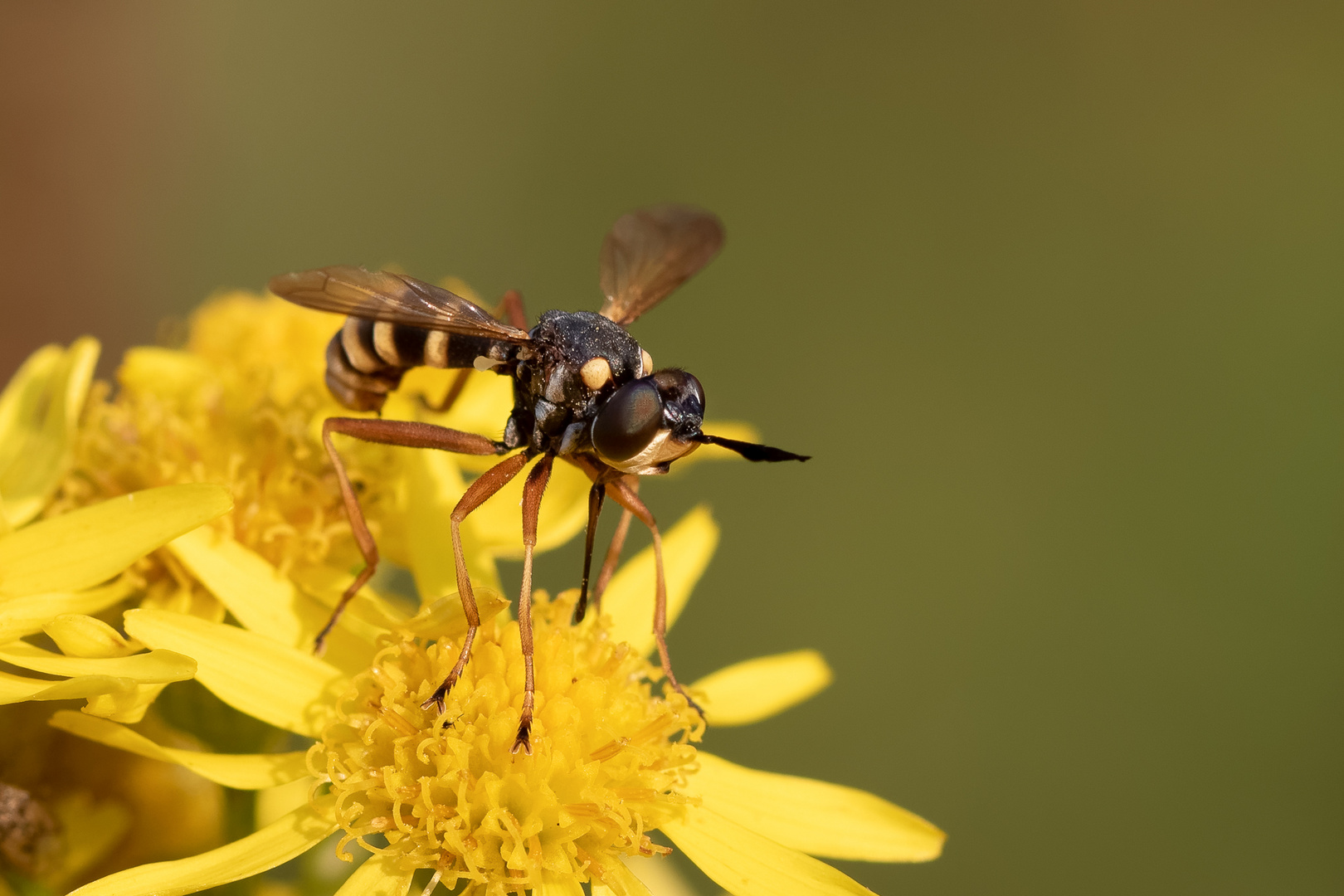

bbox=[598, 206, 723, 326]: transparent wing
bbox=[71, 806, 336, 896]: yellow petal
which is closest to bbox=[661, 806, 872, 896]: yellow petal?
bbox=[71, 806, 336, 896]: yellow petal

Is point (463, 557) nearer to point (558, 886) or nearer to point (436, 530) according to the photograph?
point (436, 530)

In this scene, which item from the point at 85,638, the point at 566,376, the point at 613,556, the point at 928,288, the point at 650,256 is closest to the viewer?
the point at 85,638

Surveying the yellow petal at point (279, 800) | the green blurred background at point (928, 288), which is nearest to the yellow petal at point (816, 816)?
the yellow petal at point (279, 800)

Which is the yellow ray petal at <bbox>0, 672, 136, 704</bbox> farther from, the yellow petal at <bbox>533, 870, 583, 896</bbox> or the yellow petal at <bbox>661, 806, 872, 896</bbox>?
the yellow petal at <bbox>661, 806, 872, 896</bbox>

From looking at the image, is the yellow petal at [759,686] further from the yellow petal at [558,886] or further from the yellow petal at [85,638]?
the yellow petal at [85,638]

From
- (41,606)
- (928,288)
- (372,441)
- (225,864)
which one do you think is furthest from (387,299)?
(928,288)
